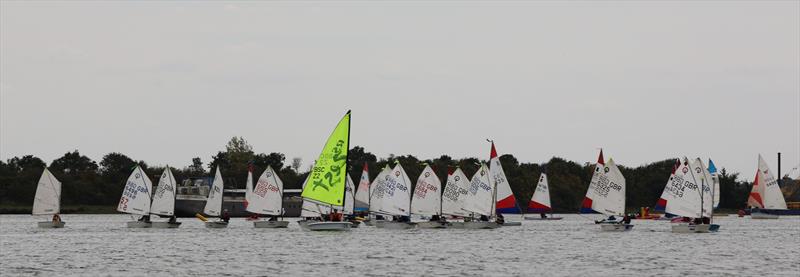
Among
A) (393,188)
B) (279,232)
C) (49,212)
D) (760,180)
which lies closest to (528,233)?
(393,188)

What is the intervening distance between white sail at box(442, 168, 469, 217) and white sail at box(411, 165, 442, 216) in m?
2.09

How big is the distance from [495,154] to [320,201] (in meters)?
34.8

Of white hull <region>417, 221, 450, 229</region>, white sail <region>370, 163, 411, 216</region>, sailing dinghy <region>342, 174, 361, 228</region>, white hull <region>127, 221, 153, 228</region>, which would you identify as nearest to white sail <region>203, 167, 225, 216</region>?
white hull <region>127, 221, 153, 228</region>

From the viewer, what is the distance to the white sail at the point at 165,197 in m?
120

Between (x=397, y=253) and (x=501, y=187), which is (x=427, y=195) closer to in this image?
(x=501, y=187)

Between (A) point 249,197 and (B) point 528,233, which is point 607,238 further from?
(A) point 249,197

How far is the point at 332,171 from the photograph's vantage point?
93562 millimetres

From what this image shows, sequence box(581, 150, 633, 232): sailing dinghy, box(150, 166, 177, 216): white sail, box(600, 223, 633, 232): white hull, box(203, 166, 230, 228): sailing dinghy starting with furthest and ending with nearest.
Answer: box(203, 166, 230, 228): sailing dinghy
box(150, 166, 177, 216): white sail
box(581, 150, 633, 232): sailing dinghy
box(600, 223, 633, 232): white hull

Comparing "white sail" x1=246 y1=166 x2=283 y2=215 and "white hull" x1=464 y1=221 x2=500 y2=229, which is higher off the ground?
"white sail" x1=246 y1=166 x2=283 y2=215

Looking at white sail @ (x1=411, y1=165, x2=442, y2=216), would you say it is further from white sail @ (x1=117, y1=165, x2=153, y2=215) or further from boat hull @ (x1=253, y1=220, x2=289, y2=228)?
white sail @ (x1=117, y1=165, x2=153, y2=215)

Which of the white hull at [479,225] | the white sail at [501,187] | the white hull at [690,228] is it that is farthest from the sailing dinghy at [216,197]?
the white hull at [690,228]

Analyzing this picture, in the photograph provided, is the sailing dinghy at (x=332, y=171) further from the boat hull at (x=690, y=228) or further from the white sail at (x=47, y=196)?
the white sail at (x=47, y=196)

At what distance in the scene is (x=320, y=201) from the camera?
9400 cm

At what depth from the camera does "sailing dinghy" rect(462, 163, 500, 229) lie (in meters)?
113
